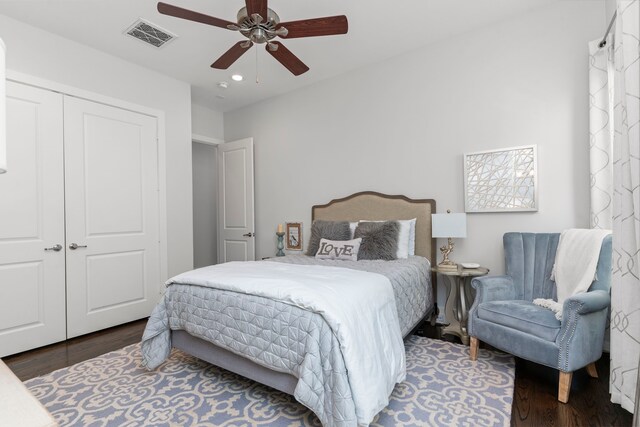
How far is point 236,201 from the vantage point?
16.0ft

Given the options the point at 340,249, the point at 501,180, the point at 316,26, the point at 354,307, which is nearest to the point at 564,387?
the point at 354,307

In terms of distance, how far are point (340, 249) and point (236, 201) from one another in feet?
7.48

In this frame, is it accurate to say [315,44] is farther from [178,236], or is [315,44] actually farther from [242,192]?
[178,236]

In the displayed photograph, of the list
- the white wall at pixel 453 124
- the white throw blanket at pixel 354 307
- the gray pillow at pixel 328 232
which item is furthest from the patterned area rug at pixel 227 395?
the gray pillow at pixel 328 232

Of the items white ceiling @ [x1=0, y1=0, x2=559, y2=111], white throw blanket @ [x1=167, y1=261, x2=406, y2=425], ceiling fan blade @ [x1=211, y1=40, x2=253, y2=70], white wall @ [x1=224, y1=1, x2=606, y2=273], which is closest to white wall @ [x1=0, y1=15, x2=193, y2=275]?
white ceiling @ [x1=0, y1=0, x2=559, y2=111]

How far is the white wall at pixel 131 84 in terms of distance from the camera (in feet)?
9.44

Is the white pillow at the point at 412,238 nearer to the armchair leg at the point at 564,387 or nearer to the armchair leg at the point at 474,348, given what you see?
the armchair leg at the point at 474,348

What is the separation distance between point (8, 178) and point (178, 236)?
170 cm

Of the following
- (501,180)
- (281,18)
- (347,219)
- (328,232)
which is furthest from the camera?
(347,219)

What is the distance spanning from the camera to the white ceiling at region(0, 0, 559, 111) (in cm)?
268

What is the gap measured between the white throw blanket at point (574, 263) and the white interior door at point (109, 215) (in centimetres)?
389

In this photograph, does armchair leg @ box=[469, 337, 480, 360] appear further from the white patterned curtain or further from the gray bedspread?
the white patterned curtain

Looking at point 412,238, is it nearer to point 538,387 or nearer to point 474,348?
point 474,348

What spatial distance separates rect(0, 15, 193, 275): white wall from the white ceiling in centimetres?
10
